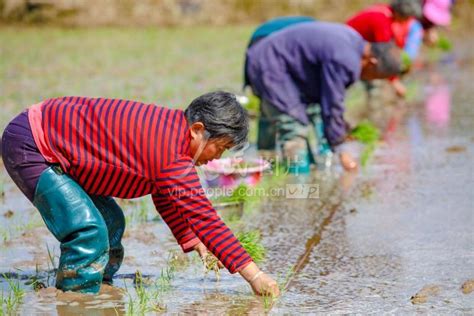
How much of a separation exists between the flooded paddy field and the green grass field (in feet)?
8.46

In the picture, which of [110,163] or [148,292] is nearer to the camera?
[110,163]

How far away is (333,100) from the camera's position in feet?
19.2

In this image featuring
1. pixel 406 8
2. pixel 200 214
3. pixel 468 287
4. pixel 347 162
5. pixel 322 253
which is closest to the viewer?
pixel 200 214

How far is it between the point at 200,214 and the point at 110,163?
420mm

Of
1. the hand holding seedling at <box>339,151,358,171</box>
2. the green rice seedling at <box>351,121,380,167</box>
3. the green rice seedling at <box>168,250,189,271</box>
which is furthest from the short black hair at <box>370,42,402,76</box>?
the green rice seedling at <box>168,250,189,271</box>

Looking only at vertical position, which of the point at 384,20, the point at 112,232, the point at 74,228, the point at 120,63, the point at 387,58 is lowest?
the point at 120,63

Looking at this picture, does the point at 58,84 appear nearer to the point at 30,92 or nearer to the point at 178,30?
the point at 30,92

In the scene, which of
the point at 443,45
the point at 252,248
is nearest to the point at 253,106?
the point at 252,248

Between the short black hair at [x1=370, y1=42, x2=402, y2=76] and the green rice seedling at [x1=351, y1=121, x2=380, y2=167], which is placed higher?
the short black hair at [x1=370, y1=42, x2=402, y2=76]

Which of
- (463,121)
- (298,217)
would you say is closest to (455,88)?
(463,121)

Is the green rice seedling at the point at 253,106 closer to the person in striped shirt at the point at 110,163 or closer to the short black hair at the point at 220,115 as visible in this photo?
the person in striped shirt at the point at 110,163

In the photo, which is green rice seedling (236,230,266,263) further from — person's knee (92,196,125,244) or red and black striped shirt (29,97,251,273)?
person's knee (92,196,125,244)

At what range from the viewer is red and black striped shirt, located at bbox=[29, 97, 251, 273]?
11.2 feet

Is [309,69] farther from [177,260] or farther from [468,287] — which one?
[468,287]
